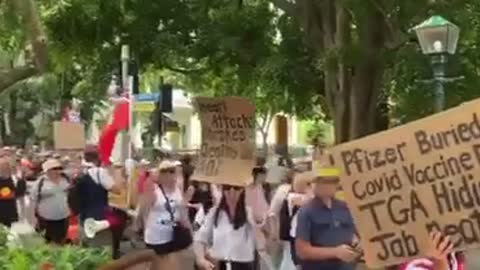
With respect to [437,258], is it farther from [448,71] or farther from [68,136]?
[68,136]

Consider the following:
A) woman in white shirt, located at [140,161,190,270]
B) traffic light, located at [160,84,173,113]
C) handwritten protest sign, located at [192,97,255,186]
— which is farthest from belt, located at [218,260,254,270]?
traffic light, located at [160,84,173,113]

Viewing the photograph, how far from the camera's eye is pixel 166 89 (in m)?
26.6

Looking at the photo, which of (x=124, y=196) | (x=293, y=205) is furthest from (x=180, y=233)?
(x=124, y=196)

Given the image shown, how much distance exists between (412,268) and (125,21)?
35.0 ft

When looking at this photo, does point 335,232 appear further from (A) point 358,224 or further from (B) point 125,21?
(B) point 125,21

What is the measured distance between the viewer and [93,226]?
51.0 feet

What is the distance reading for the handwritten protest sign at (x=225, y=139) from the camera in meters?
12.5

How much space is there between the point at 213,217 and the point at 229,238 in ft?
0.81

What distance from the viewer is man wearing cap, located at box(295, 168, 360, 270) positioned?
8695mm

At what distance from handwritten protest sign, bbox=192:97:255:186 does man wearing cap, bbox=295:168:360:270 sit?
3.24 meters

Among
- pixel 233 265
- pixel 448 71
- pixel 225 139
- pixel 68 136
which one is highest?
pixel 448 71

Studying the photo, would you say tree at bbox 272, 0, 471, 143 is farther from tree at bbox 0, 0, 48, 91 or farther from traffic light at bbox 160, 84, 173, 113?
traffic light at bbox 160, 84, 173, 113

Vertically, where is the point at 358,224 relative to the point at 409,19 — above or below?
below

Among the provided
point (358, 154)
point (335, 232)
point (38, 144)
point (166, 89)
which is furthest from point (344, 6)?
point (38, 144)
